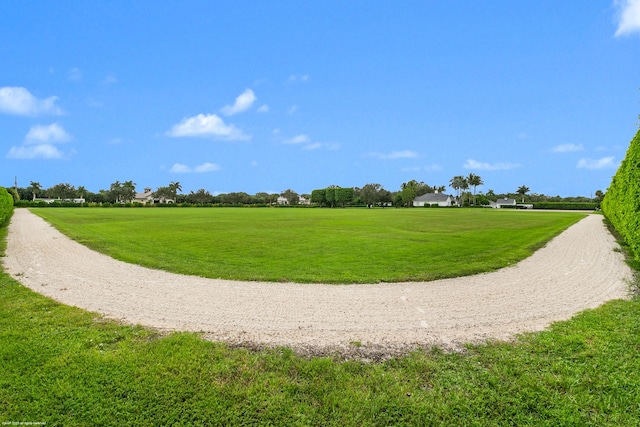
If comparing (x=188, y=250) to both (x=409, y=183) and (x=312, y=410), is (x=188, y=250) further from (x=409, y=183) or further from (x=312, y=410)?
(x=409, y=183)

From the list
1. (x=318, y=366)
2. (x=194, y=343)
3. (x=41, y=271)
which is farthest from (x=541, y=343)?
(x=41, y=271)

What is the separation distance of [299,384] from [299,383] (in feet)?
0.10

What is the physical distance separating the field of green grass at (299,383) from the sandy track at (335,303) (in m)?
0.52

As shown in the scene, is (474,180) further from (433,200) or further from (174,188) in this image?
(174,188)

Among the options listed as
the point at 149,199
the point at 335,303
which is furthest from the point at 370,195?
the point at 335,303

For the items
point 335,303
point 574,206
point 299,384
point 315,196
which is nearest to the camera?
point 299,384

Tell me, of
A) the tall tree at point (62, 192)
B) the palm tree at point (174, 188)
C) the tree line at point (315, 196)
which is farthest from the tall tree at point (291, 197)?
the tall tree at point (62, 192)

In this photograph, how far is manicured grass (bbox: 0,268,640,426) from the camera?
130 inches

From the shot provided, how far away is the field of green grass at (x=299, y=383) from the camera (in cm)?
331

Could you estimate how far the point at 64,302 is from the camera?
665cm

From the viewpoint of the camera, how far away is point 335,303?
6734 mm

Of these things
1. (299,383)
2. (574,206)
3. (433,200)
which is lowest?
(299,383)

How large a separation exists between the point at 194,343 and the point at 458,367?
357 centimetres

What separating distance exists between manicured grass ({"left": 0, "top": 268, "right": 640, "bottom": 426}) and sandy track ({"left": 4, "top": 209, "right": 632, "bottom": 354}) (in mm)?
536
